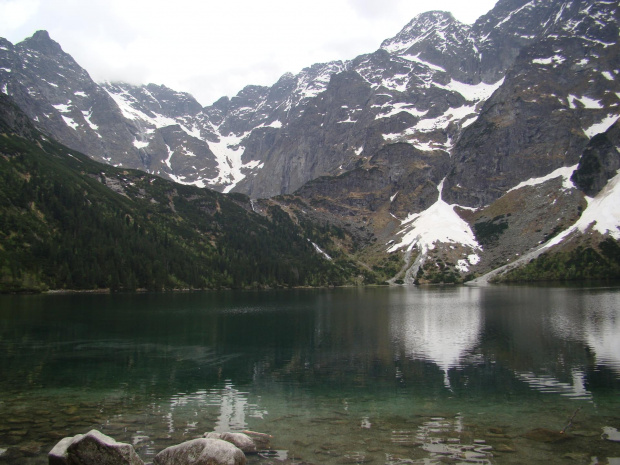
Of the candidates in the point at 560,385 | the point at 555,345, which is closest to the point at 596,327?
the point at 555,345

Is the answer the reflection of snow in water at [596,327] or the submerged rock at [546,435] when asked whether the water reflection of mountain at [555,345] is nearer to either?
the reflection of snow in water at [596,327]

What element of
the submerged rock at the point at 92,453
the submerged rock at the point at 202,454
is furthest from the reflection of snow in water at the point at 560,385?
the submerged rock at the point at 92,453

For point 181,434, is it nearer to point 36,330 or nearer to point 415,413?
point 415,413

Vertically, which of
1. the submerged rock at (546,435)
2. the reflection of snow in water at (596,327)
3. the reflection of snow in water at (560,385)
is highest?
the reflection of snow in water at (596,327)

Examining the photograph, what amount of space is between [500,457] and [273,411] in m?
13.3

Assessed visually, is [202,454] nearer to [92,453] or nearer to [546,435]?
[92,453]

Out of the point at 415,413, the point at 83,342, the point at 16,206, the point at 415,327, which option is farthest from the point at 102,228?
the point at 415,413

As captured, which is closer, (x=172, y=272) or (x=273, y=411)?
(x=273, y=411)

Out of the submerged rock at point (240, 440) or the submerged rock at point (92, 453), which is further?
the submerged rock at point (240, 440)

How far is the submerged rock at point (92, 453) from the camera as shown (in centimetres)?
1535

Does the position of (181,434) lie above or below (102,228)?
below

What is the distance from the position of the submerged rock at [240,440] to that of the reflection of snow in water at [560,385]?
2192cm

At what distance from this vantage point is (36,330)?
200 feet

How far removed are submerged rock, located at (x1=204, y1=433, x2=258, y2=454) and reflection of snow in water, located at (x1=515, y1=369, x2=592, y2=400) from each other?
863 inches
